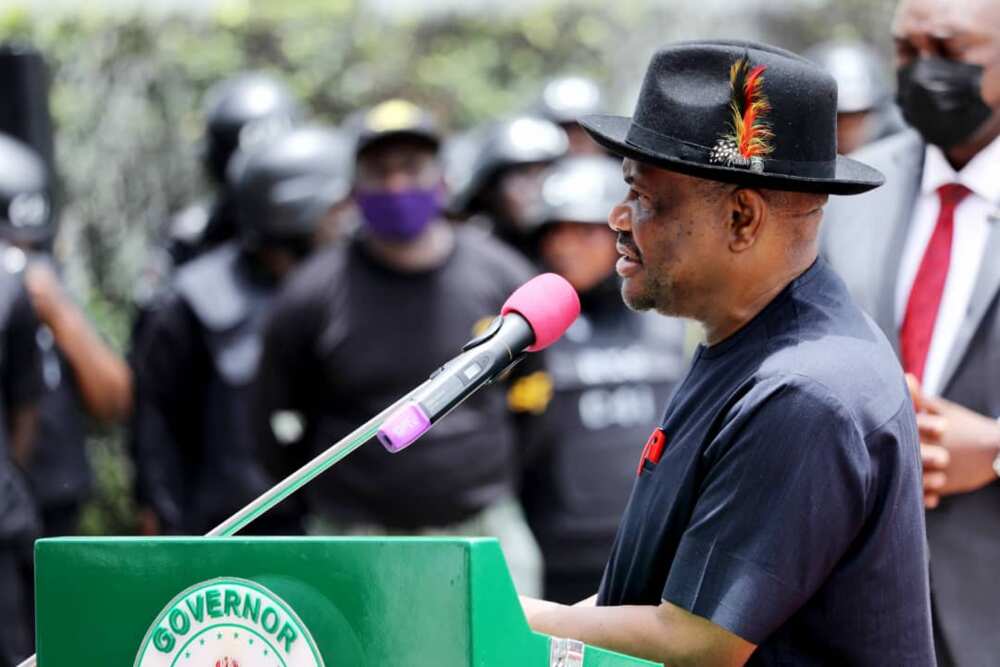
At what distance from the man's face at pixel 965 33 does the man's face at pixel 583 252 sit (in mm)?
3085

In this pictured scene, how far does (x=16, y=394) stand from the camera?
6781 mm

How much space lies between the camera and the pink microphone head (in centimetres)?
290

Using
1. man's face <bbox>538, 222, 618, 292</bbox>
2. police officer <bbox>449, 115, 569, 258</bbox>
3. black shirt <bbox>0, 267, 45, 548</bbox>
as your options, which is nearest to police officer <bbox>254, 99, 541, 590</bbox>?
man's face <bbox>538, 222, 618, 292</bbox>

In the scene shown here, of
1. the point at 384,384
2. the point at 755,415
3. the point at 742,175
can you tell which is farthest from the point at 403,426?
the point at 384,384

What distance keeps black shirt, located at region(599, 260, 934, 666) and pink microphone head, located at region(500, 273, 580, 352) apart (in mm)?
281

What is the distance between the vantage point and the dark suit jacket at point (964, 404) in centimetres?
388

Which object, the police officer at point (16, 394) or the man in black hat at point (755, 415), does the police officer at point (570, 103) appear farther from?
the man in black hat at point (755, 415)

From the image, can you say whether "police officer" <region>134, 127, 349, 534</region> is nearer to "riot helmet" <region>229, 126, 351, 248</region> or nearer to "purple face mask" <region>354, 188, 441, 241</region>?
"riot helmet" <region>229, 126, 351, 248</region>

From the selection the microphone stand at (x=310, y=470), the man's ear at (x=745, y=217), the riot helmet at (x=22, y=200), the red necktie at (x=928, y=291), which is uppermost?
the riot helmet at (x=22, y=200)

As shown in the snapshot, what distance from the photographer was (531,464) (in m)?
7.02

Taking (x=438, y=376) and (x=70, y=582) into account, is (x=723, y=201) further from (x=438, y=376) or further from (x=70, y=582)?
(x=70, y=582)

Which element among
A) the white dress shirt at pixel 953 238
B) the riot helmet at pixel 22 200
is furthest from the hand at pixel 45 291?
the white dress shirt at pixel 953 238

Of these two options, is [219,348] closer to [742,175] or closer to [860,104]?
[860,104]

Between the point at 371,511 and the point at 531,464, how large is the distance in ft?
2.61
